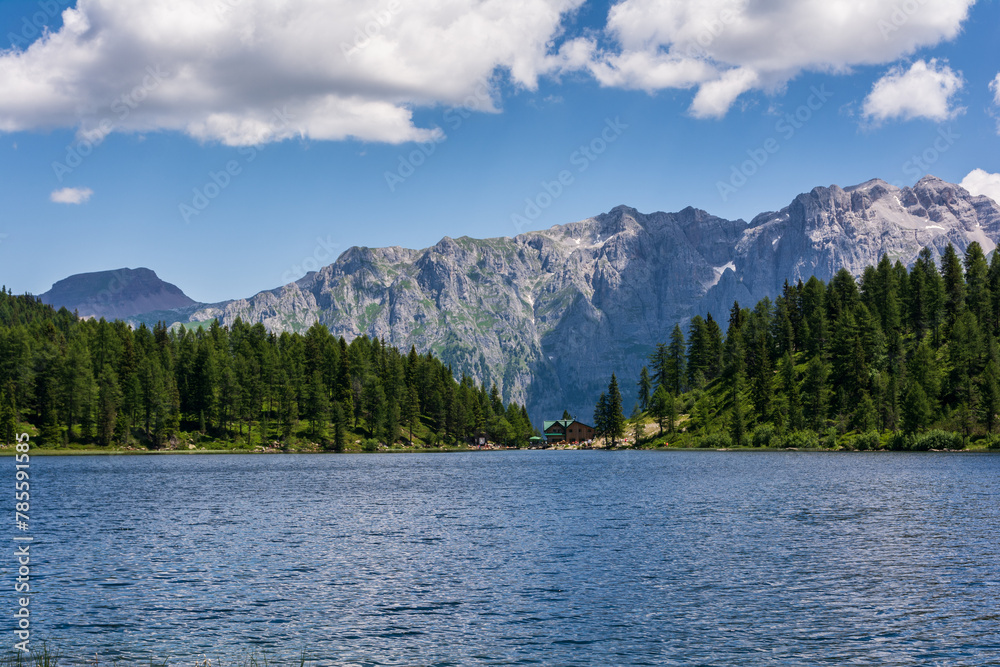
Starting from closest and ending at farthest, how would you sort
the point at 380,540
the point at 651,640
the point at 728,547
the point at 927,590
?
the point at 651,640 < the point at 927,590 < the point at 728,547 < the point at 380,540

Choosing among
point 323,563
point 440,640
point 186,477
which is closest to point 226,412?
point 186,477

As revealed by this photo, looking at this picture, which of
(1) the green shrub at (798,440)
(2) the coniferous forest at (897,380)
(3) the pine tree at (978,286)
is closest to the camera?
(2) the coniferous forest at (897,380)

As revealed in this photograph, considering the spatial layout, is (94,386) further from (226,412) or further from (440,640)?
(440,640)

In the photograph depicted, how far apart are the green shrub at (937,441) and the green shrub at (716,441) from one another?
1744 inches

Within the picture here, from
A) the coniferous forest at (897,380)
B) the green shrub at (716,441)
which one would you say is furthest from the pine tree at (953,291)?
the green shrub at (716,441)

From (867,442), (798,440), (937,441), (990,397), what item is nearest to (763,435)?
(798,440)

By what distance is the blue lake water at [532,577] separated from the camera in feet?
88.5

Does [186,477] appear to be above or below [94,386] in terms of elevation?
below

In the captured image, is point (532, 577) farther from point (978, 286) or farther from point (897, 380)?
point (978, 286)

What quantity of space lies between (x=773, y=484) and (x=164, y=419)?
14961 cm

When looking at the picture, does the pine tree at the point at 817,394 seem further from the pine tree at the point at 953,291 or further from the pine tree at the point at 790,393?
the pine tree at the point at 953,291

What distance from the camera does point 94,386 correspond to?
174000 millimetres

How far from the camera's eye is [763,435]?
181750mm

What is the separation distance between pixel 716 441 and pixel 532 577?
160 metres
